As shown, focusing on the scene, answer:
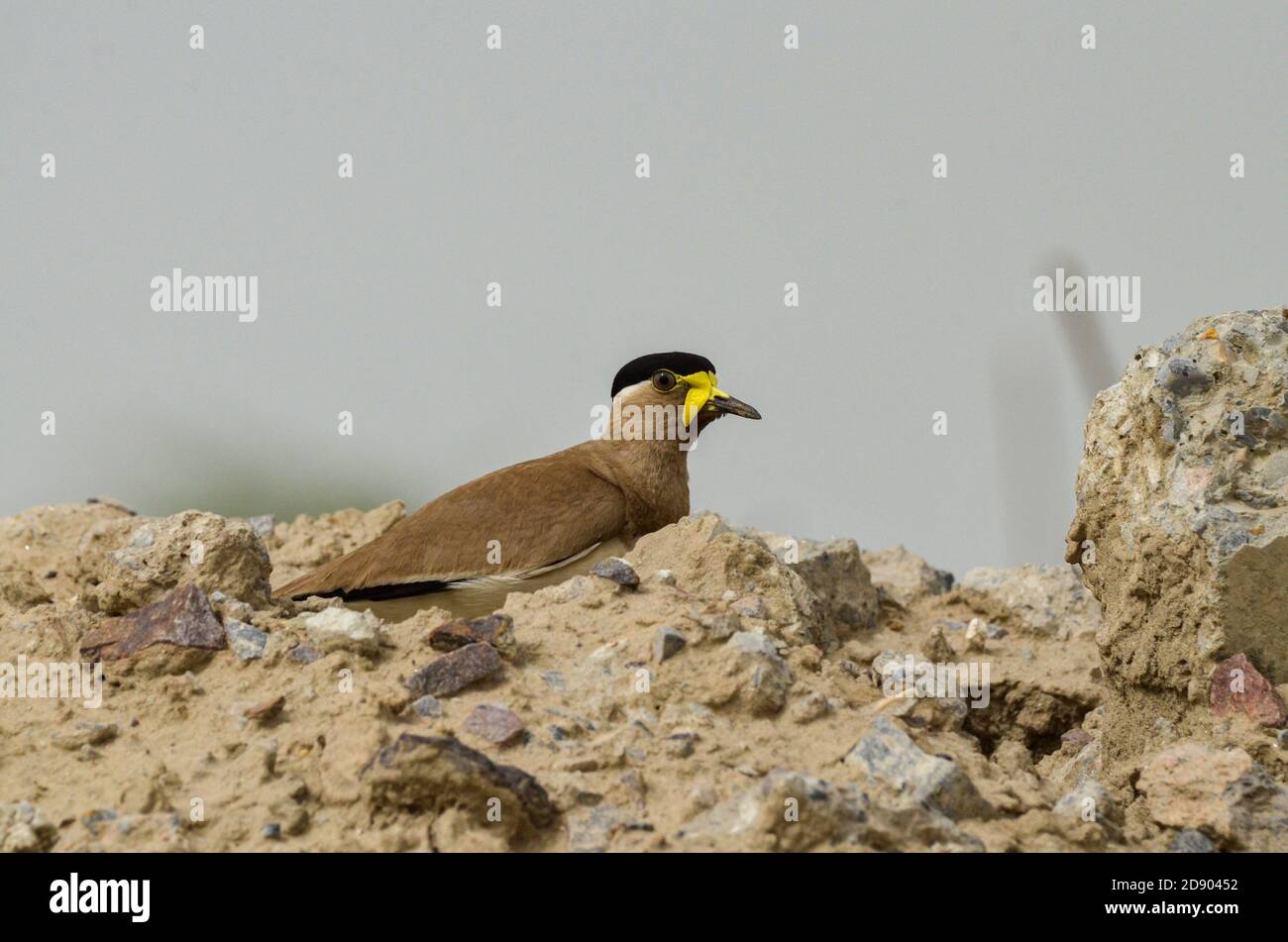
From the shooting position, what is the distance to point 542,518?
711cm

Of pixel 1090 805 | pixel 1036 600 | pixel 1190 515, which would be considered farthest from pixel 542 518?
pixel 1090 805

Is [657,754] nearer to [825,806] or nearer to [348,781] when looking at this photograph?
[825,806]

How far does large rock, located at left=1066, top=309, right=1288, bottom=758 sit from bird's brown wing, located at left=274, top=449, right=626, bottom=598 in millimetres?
2763

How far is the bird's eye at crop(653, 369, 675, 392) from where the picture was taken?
25.8 ft

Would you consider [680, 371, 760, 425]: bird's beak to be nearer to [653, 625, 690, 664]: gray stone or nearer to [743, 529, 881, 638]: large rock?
[743, 529, 881, 638]: large rock

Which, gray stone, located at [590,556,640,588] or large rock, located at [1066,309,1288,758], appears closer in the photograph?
large rock, located at [1066,309,1288,758]

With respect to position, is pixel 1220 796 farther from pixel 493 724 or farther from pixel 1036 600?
pixel 1036 600

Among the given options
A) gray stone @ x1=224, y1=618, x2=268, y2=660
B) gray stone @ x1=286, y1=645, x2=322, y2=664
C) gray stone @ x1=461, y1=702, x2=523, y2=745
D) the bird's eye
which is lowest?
gray stone @ x1=461, y1=702, x2=523, y2=745

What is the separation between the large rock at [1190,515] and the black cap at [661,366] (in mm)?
2994

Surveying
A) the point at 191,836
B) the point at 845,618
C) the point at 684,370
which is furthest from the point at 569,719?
the point at 684,370

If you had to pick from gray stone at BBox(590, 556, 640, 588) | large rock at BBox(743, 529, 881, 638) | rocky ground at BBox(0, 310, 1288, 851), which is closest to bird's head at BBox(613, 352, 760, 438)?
large rock at BBox(743, 529, 881, 638)

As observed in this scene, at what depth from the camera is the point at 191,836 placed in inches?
146

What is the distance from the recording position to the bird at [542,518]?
6984 millimetres

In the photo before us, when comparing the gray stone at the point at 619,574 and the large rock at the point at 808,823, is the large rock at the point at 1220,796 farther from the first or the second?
the gray stone at the point at 619,574
